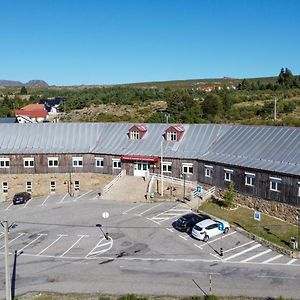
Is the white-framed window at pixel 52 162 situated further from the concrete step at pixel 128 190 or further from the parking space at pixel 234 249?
the parking space at pixel 234 249

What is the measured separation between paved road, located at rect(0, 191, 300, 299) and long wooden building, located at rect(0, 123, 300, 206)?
6.25 metres

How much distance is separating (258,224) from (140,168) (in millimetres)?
17320

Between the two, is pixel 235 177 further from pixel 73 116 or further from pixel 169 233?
Result: pixel 73 116

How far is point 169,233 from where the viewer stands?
3666cm

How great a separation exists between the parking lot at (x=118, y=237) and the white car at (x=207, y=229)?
0.40 meters

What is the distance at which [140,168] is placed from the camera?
167 feet

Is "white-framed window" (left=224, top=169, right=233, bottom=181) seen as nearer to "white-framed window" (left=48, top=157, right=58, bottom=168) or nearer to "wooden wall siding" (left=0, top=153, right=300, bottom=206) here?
"wooden wall siding" (left=0, top=153, right=300, bottom=206)

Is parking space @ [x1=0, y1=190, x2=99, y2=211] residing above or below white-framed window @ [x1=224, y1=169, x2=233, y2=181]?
below

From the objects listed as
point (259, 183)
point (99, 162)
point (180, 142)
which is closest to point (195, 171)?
point (180, 142)

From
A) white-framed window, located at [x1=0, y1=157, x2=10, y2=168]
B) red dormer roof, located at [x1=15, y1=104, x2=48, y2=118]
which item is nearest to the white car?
white-framed window, located at [x1=0, y1=157, x2=10, y2=168]

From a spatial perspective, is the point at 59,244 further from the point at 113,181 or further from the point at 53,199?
the point at 113,181

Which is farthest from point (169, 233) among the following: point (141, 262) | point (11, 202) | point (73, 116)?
point (73, 116)

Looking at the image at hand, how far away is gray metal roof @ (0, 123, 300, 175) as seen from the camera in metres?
41.2

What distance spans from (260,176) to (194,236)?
925 centimetres
